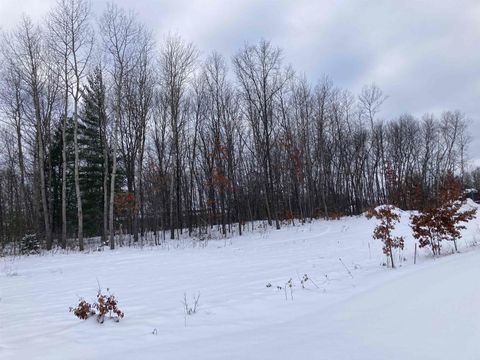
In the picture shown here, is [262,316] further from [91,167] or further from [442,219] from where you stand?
[91,167]

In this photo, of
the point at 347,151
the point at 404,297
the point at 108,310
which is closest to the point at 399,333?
the point at 404,297

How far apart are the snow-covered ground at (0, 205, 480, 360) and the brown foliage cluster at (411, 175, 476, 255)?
1.14m

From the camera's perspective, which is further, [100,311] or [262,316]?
[262,316]

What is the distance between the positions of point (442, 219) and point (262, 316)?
23.5ft

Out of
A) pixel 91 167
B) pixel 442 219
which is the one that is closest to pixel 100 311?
pixel 442 219

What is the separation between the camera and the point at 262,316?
567 cm

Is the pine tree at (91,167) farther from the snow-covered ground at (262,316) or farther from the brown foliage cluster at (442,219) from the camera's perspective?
the brown foliage cluster at (442,219)

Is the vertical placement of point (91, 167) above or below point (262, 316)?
above

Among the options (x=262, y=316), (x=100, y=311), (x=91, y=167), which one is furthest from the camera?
(x=91, y=167)

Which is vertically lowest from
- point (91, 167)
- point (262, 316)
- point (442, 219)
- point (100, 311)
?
point (262, 316)

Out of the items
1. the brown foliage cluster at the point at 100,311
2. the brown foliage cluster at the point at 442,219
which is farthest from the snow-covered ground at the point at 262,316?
the brown foliage cluster at the point at 442,219

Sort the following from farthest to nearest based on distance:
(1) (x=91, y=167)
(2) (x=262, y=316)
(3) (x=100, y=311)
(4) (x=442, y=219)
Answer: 1. (1) (x=91, y=167)
2. (4) (x=442, y=219)
3. (2) (x=262, y=316)
4. (3) (x=100, y=311)

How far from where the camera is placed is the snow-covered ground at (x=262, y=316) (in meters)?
3.79

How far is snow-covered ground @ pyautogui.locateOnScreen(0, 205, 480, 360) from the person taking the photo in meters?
3.79
